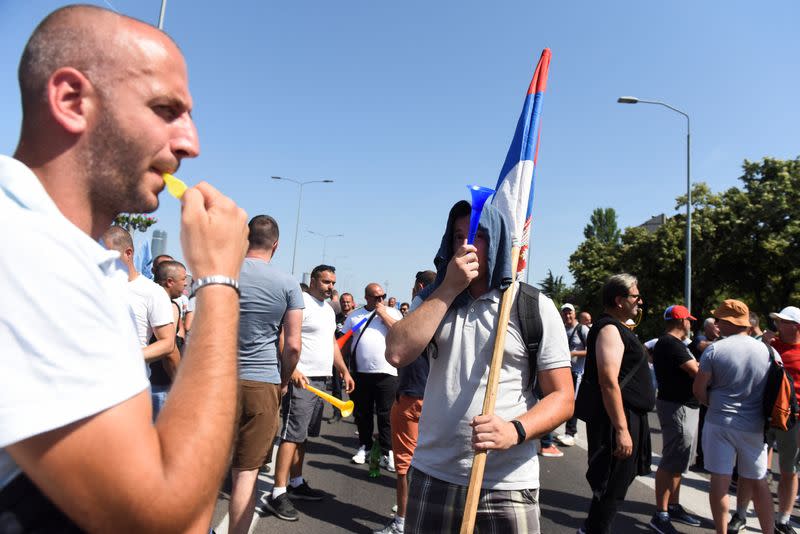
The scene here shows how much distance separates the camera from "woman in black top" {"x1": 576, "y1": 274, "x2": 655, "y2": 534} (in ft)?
12.7

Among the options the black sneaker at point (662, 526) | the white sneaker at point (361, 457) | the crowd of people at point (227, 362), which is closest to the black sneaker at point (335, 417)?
the white sneaker at point (361, 457)

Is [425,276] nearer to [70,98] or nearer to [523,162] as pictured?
[523,162]

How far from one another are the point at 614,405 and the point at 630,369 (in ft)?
1.42

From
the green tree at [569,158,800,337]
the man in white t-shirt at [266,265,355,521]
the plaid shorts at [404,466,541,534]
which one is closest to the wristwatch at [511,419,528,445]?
the plaid shorts at [404,466,541,534]

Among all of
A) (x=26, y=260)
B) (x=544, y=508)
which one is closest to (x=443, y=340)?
(x=26, y=260)

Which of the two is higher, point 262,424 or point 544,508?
point 262,424

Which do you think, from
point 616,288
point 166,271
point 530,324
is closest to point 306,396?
point 166,271

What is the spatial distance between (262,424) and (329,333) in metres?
2.04

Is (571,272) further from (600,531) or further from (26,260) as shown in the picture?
(26,260)

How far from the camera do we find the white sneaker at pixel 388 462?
268 inches

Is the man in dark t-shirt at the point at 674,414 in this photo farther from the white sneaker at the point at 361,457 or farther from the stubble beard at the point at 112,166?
the stubble beard at the point at 112,166

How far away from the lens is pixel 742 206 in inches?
1075

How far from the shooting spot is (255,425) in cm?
388

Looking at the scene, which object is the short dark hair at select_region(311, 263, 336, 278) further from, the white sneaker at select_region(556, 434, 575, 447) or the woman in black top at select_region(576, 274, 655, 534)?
the white sneaker at select_region(556, 434, 575, 447)
